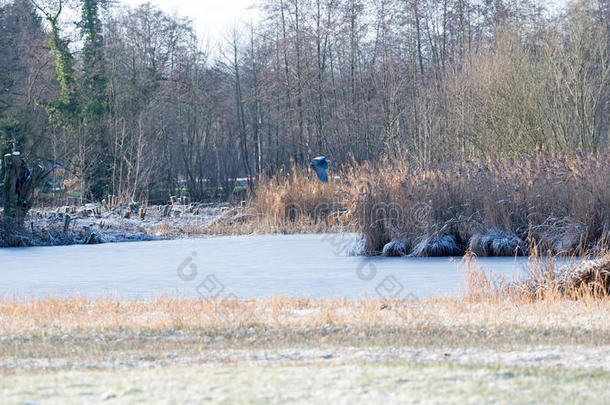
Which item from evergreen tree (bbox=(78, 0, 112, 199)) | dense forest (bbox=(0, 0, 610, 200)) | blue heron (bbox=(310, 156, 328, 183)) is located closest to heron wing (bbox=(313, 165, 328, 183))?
blue heron (bbox=(310, 156, 328, 183))

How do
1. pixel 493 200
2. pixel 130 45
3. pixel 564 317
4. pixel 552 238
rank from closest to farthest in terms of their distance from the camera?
pixel 564 317
pixel 552 238
pixel 493 200
pixel 130 45

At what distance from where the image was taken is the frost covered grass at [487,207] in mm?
11578

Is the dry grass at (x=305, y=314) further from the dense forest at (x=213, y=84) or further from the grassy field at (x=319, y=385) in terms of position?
the dense forest at (x=213, y=84)

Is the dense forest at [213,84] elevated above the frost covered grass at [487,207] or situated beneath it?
elevated above

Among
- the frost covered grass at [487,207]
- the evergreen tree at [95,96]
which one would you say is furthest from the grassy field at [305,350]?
the evergreen tree at [95,96]

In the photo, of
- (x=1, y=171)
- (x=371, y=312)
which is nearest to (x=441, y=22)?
(x=1, y=171)

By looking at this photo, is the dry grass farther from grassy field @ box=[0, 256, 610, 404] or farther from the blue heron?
the blue heron

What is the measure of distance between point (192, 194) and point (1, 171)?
7.76 m

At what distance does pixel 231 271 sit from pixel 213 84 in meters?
17.7

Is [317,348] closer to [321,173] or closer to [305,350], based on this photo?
[305,350]

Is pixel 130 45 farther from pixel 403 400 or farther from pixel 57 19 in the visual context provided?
pixel 403 400

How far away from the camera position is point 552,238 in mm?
11500

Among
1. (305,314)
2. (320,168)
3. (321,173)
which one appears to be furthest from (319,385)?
(320,168)

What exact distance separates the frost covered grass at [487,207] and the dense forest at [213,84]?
7.49 metres
